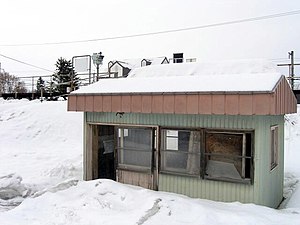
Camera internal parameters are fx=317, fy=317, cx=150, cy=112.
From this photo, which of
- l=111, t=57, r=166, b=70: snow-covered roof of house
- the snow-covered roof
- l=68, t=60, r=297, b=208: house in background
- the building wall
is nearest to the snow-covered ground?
the building wall

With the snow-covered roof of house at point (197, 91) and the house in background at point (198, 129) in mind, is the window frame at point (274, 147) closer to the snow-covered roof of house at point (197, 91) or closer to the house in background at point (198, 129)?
the house in background at point (198, 129)

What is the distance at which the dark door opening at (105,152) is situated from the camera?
7.73 m

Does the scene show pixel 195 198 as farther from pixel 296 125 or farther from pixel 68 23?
pixel 68 23

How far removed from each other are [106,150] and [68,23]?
1873 cm

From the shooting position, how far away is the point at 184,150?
625cm

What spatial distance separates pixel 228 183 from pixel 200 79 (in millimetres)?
2213

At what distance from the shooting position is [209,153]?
5.98 metres

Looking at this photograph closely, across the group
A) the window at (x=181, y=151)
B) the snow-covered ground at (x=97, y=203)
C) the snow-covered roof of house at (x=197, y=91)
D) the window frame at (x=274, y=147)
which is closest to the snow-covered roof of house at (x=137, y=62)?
the snow-covered ground at (x=97, y=203)

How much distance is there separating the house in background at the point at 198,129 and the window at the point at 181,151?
0.06 ft

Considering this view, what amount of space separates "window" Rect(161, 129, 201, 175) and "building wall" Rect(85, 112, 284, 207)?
160 mm

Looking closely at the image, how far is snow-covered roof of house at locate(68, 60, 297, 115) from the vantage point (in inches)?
206

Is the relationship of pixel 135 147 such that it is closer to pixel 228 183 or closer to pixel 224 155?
pixel 224 155

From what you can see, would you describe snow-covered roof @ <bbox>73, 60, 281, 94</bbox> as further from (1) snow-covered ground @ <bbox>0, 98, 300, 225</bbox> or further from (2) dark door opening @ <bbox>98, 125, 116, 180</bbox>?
(1) snow-covered ground @ <bbox>0, 98, 300, 225</bbox>

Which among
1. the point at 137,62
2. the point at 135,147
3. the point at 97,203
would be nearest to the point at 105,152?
the point at 135,147
